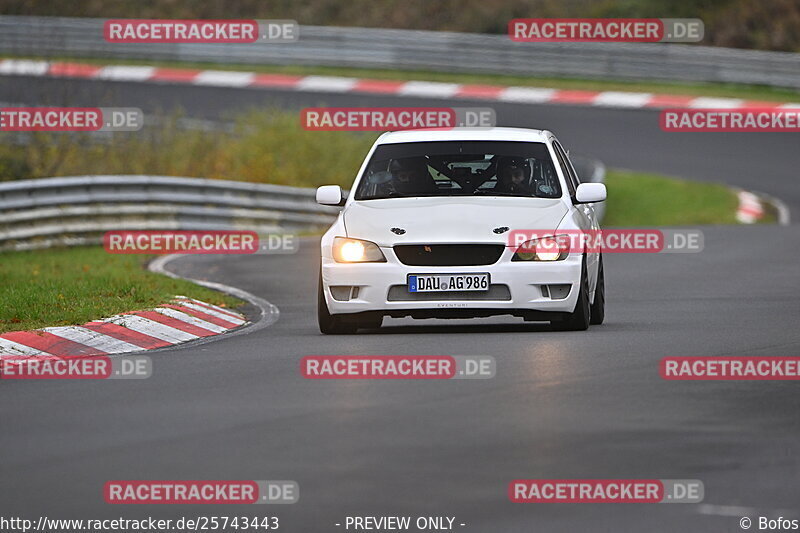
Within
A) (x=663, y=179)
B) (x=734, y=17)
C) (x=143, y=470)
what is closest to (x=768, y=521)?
(x=143, y=470)

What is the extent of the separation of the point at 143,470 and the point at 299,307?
8.43 meters

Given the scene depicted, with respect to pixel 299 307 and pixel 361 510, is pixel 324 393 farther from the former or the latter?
pixel 299 307

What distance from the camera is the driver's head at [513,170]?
544 inches

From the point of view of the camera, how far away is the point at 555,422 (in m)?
9.01

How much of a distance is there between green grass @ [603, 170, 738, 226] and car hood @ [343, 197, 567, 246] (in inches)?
629

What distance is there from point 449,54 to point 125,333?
2962 centimetres
